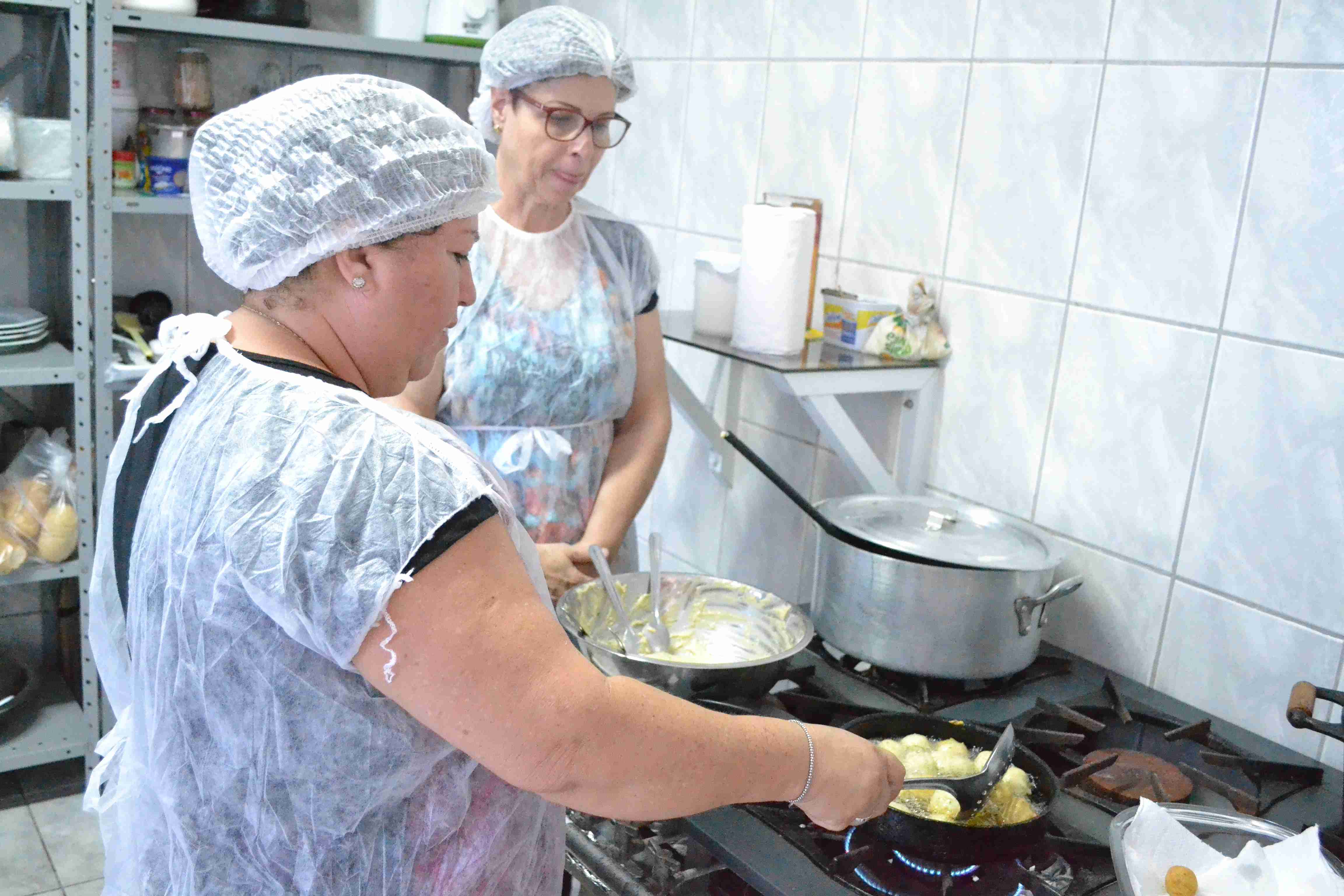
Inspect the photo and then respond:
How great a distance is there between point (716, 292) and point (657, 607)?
64 centimetres

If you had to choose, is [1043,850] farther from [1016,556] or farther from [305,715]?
[305,715]

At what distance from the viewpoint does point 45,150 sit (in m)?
2.34

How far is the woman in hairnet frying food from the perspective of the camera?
0.84 metres

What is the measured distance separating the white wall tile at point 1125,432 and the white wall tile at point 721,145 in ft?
2.58

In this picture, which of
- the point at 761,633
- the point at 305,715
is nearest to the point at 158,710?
the point at 305,715

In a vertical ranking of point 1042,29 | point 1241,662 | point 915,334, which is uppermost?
point 1042,29

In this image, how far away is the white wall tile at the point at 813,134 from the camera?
2016mm

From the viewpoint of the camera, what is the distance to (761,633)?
159 cm

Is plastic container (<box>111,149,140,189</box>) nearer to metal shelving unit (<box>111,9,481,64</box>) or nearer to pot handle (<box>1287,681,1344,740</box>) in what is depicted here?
metal shelving unit (<box>111,9,481,64</box>)

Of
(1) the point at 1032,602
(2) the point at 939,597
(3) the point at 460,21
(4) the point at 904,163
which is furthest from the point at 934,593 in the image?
(3) the point at 460,21

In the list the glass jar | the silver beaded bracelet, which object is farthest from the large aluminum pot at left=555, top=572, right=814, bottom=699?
the glass jar

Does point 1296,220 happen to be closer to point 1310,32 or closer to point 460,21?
point 1310,32

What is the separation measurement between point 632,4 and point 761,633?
155 cm

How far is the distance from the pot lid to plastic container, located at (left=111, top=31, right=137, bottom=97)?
187 cm
